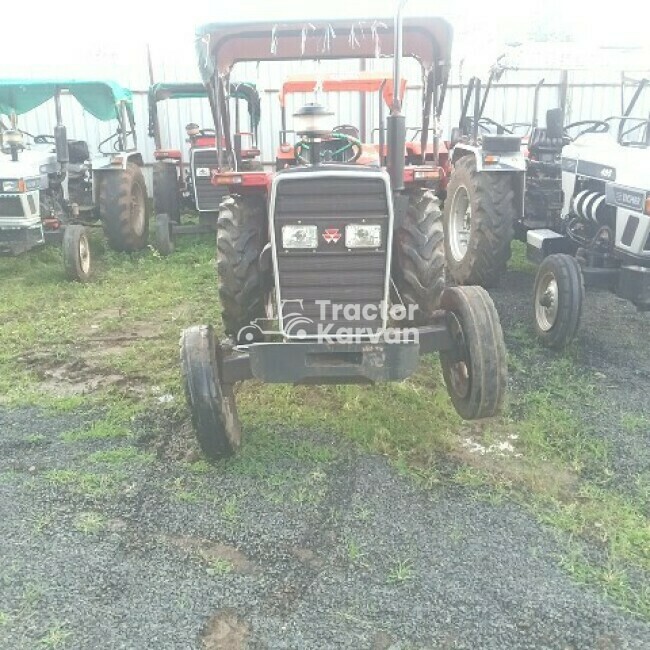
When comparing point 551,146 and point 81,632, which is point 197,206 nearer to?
point 551,146

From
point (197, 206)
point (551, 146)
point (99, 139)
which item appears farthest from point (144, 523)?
point (99, 139)

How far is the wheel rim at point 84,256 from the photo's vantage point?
7467 mm

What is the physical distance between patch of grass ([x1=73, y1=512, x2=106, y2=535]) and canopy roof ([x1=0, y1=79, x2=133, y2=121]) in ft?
20.6

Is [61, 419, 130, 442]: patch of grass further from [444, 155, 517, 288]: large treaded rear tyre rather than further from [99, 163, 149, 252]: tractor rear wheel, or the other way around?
[99, 163, 149, 252]: tractor rear wheel

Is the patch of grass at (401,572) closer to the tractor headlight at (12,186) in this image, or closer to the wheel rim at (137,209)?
the tractor headlight at (12,186)

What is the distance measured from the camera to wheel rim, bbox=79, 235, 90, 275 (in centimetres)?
747

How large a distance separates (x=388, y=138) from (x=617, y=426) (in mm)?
2196

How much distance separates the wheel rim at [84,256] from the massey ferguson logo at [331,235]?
15.8 feet

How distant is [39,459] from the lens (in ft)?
12.3

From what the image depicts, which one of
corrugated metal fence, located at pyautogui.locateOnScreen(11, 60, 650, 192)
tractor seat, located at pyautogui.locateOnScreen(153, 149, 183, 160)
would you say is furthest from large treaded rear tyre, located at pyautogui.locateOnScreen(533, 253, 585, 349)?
corrugated metal fence, located at pyautogui.locateOnScreen(11, 60, 650, 192)

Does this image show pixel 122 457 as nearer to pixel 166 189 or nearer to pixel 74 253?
pixel 74 253

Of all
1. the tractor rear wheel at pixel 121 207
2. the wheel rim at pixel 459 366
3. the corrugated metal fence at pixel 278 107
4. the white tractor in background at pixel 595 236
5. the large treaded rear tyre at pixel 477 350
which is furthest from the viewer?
the corrugated metal fence at pixel 278 107

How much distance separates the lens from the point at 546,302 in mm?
5262

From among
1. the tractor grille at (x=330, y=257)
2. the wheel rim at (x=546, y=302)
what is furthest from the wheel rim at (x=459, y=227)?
the tractor grille at (x=330, y=257)
